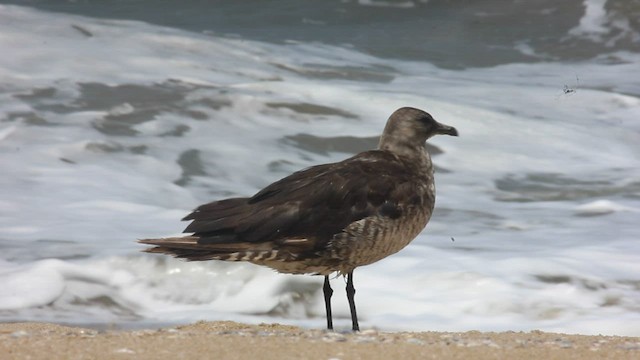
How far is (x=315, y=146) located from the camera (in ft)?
41.5

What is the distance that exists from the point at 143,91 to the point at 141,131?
1323 mm

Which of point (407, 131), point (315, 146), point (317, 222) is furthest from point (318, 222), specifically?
point (315, 146)

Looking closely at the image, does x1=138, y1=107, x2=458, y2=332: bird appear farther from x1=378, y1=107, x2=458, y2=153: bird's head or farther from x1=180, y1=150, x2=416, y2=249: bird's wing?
x1=378, y1=107, x2=458, y2=153: bird's head

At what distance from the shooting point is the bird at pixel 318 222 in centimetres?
611

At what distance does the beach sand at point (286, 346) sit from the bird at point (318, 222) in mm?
605

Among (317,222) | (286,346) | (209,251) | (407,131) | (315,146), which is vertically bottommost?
(286,346)

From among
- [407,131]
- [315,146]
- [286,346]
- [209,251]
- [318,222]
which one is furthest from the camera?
[315,146]

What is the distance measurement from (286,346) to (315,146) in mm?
7656

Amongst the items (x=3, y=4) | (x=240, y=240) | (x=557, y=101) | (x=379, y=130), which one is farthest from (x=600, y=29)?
(x=240, y=240)

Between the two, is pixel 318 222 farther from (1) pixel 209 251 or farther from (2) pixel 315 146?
(2) pixel 315 146

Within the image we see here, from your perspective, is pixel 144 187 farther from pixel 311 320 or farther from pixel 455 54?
pixel 455 54

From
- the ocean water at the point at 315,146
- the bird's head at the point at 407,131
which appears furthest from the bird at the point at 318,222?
the ocean water at the point at 315,146

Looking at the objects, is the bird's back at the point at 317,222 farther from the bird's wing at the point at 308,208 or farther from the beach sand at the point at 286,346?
the beach sand at the point at 286,346

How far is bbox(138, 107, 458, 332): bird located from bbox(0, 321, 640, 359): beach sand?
0.61m
